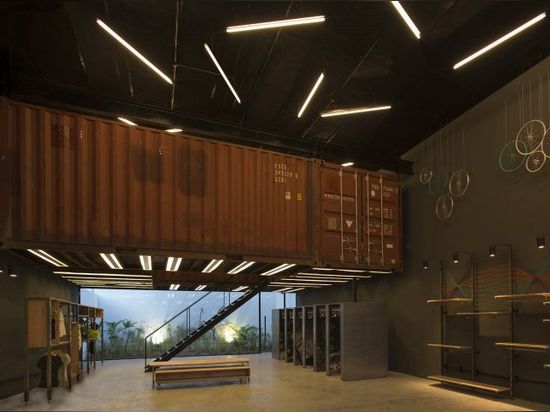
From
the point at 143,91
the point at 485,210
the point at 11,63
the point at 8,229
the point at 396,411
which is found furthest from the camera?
the point at 143,91

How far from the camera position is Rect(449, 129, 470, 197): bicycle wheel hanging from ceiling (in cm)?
1208

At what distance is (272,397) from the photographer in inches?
409

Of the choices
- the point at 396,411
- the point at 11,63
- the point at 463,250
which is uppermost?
the point at 11,63

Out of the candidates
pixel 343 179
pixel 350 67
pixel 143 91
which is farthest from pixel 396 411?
pixel 143 91

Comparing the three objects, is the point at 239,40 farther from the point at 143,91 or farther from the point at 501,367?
the point at 501,367

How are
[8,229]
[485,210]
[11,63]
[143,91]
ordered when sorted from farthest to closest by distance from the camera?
[143,91] → [485,210] → [11,63] → [8,229]

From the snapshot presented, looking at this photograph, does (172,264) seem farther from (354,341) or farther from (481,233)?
(481,233)

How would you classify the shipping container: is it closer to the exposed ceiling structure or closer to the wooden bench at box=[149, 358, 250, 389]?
the exposed ceiling structure

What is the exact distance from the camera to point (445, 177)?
12906 mm

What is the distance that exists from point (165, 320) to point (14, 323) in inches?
394

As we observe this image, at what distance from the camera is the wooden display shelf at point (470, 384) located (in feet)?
32.2

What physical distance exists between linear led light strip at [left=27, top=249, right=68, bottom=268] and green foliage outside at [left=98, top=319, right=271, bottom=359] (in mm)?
8640

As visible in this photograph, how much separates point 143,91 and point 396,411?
9837 millimetres

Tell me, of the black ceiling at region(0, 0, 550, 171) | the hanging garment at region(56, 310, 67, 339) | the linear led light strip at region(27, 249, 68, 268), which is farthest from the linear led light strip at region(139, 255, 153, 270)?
the black ceiling at region(0, 0, 550, 171)
